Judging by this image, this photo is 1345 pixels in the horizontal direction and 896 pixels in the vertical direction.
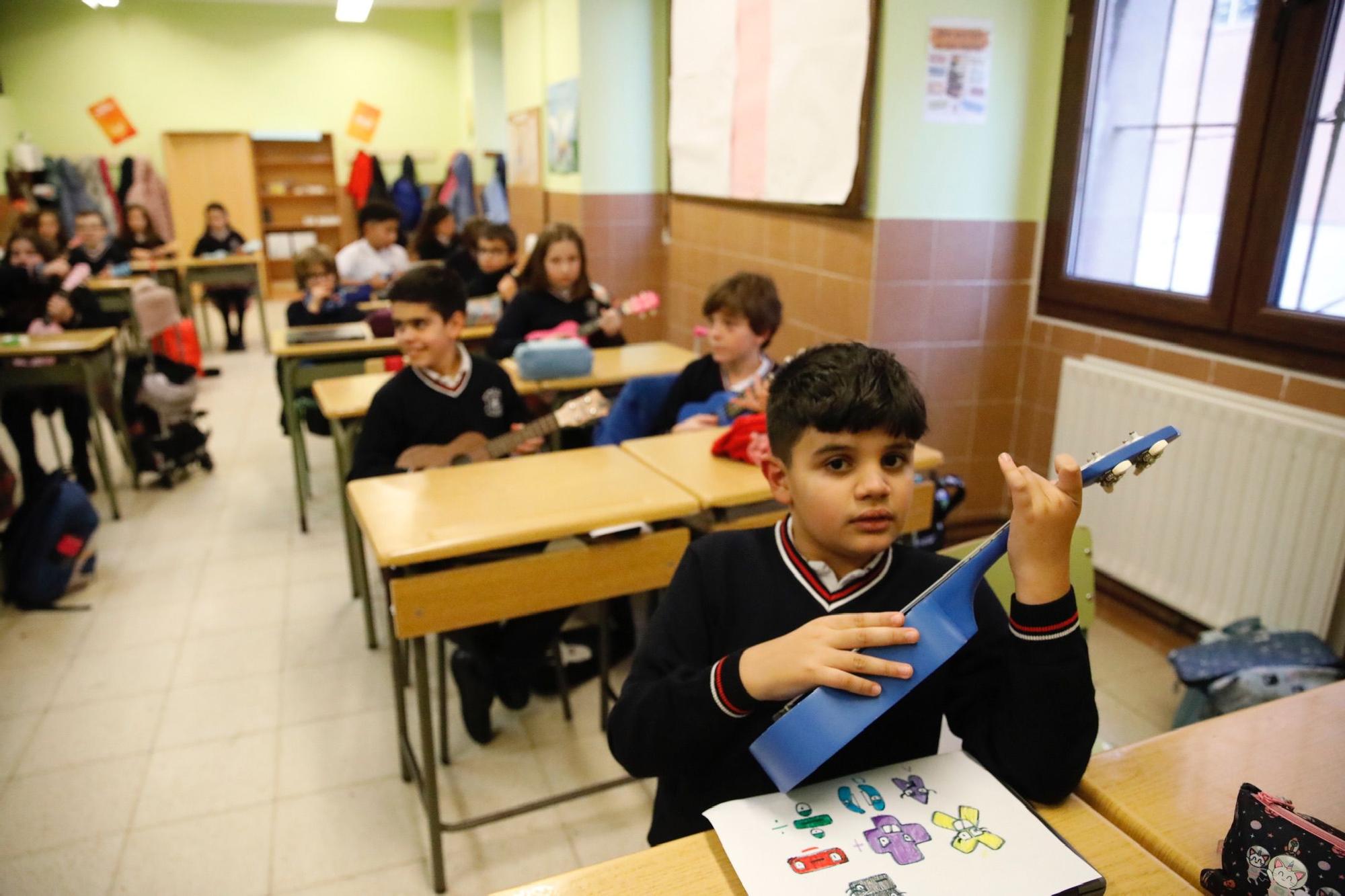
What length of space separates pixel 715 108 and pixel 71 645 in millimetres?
3305

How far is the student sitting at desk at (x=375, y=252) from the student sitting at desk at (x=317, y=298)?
0.88 meters

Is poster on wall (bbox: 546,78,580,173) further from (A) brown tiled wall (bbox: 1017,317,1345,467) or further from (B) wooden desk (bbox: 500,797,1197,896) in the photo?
(B) wooden desk (bbox: 500,797,1197,896)

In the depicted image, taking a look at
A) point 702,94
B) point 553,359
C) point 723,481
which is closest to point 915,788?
point 723,481

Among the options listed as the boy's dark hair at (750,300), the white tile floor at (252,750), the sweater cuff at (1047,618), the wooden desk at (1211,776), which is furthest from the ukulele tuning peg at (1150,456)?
the boy's dark hair at (750,300)

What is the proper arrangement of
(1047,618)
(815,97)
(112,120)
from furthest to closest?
1. (112,120)
2. (815,97)
3. (1047,618)

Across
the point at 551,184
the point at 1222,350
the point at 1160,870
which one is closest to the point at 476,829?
the point at 1160,870

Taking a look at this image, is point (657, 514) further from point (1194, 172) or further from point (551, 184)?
point (551, 184)

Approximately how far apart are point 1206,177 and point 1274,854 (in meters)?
2.48

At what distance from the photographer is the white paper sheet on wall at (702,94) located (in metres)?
3.98

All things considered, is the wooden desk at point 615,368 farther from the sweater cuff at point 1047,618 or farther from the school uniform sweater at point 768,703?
the sweater cuff at point 1047,618

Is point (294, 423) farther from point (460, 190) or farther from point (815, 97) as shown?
point (460, 190)

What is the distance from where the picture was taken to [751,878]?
77 cm

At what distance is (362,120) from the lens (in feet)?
31.9

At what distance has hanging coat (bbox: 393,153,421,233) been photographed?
963cm
